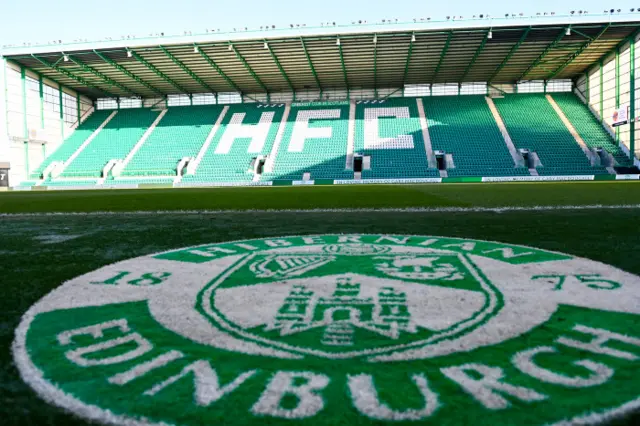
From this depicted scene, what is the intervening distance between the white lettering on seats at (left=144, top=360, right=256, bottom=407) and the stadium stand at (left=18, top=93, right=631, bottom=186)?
1118 inches

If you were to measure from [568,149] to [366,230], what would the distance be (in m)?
30.7

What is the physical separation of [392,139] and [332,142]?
14.5 ft

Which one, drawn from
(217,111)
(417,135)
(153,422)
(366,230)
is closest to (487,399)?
(153,422)

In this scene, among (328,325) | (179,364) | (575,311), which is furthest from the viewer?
(575,311)

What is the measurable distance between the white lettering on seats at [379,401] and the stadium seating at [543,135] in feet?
101

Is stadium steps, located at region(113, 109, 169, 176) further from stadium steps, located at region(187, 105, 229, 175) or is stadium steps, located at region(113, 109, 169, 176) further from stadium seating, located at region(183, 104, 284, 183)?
stadium seating, located at region(183, 104, 284, 183)

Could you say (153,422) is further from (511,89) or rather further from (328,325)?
(511,89)

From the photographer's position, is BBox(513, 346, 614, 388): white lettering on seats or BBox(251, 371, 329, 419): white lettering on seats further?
BBox(513, 346, 614, 388): white lettering on seats

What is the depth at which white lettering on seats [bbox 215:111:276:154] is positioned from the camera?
33816 mm

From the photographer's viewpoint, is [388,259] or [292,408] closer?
[292,408]

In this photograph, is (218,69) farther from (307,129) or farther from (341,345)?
(341,345)

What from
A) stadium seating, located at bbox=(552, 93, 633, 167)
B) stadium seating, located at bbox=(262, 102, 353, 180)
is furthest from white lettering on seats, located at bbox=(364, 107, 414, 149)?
stadium seating, located at bbox=(552, 93, 633, 167)

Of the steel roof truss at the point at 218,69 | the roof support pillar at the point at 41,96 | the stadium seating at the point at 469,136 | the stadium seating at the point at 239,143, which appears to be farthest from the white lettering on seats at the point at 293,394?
the roof support pillar at the point at 41,96

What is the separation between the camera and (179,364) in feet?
5.22
